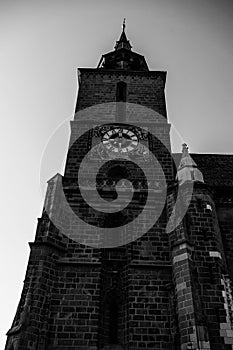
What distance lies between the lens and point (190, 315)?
9.80 m

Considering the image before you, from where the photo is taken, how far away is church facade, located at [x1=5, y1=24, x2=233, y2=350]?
33.5ft

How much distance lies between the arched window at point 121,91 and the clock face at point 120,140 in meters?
3.67

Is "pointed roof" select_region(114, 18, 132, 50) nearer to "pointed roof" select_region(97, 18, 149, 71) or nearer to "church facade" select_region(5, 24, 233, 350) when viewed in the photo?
"pointed roof" select_region(97, 18, 149, 71)

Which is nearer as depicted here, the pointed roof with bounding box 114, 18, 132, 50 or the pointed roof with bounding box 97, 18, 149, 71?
the pointed roof with bounding box 97, 18, 149, 71

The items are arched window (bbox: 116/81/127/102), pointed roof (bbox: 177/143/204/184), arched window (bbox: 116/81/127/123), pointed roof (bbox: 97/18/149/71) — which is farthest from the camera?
pointed roof (bbox: 97/18/149/71)

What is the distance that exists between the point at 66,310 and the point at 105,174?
6.57 m

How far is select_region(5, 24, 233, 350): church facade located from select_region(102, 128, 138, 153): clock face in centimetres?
8

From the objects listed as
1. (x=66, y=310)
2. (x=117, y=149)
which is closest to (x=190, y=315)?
(x=66, y=310)

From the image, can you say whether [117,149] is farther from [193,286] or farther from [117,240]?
[193,286]

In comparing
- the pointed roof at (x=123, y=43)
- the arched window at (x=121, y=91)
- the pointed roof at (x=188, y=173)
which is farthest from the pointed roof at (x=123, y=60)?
the pointed roof at (x=188, y=173)

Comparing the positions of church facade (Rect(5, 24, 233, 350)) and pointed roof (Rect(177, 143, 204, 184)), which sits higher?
pointed roof (Rect(177, 143, 204, 184))

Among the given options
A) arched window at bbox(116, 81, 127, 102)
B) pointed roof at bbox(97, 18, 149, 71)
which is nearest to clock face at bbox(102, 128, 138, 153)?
arched window at bbox(116, 81, 127, 102)

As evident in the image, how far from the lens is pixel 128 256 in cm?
1234

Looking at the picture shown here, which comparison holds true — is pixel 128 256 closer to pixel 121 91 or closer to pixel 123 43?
pixel 121 91
